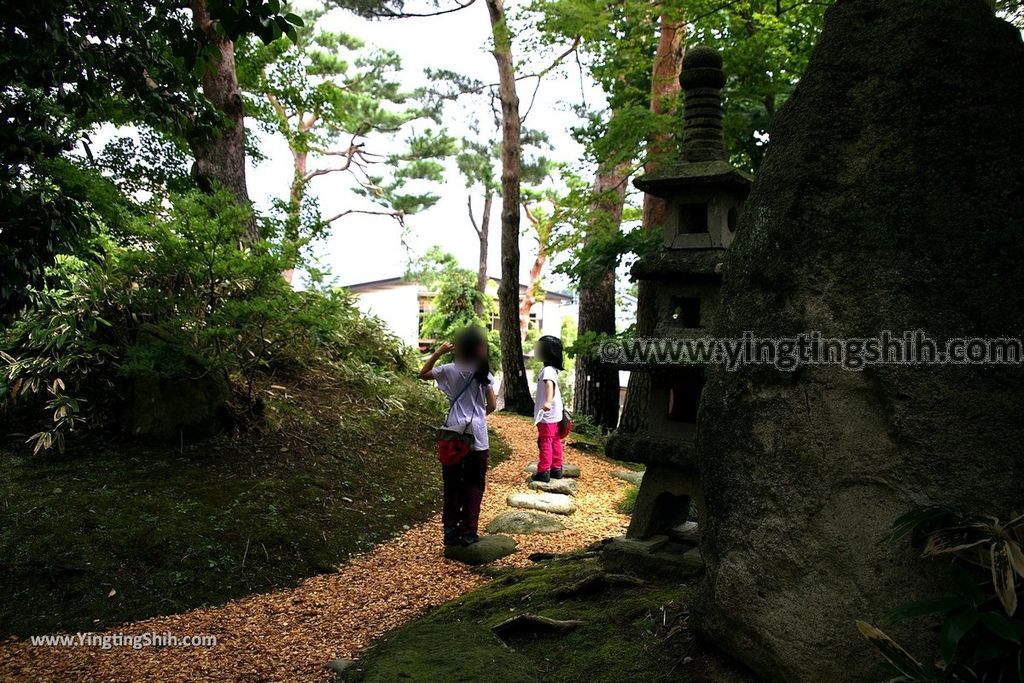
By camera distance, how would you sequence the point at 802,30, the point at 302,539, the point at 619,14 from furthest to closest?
1. the point at 619,14
2. the point at 802,30
3. the point at 302,539

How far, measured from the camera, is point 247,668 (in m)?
4.13

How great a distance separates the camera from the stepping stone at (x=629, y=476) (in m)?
9.38

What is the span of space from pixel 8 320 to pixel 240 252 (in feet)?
12.2

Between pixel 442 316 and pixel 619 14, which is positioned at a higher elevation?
pixel 619 14

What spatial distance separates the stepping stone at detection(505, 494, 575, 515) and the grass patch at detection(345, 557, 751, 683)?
2994 mm

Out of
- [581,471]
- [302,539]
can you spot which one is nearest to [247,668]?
[302,539]

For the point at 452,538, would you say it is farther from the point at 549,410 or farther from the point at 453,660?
the point at 549,410

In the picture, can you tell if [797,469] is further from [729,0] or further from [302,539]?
[729,0]

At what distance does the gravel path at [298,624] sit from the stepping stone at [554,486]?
1425mm

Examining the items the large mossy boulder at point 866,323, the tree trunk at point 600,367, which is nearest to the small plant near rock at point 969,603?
the large mossy boulder at point 866,323

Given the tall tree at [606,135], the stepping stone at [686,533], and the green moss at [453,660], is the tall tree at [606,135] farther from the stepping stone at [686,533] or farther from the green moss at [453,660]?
the green moss at [453,660]

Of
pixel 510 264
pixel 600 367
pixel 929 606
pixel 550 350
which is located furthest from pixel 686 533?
pixel 510 264

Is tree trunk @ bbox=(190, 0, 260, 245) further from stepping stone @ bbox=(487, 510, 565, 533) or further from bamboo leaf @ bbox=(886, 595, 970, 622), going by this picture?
bamboo leaf @ bbox=(886, 595, 970, 622)

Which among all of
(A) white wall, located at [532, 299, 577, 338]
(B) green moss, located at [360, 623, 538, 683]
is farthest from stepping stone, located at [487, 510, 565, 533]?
(A) white wall, located at [532, 299, 577, 338]
